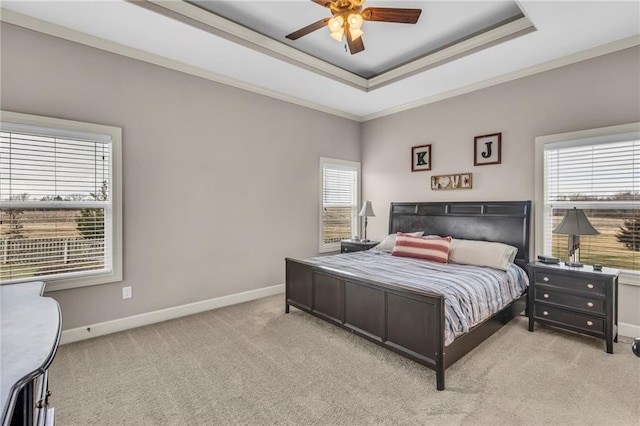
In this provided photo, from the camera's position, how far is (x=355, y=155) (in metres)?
5.50

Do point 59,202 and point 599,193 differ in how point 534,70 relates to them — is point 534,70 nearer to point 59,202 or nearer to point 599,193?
point 599,193

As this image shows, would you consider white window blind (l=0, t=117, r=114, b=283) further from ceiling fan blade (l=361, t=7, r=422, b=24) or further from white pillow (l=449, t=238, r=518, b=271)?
white pillow (l=449, t=238, r=518, b=271)

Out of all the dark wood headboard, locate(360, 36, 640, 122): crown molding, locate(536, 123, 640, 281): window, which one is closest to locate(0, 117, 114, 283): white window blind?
the dark wood headboard

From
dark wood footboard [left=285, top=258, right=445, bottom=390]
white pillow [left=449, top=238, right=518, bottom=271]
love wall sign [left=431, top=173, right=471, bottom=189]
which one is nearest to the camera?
dark wood footboard [left=285, top=258, right=445, bottom=390]

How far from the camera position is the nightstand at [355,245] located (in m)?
4.68

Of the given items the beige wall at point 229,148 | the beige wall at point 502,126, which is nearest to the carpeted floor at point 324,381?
the beige wall at point 229,148

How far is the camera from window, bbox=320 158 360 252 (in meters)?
5.07

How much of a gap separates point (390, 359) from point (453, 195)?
8.59 ft

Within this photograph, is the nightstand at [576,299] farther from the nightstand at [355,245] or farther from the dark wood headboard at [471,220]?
the nightstand at [355,245]

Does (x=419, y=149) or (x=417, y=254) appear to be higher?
(x=419, y=149)

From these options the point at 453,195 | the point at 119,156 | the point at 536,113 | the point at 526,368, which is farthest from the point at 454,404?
the point at 119,156

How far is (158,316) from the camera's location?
3.42 meters

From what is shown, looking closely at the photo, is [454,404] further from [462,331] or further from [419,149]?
[419,149]

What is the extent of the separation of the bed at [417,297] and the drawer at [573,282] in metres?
0.35
